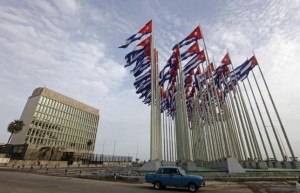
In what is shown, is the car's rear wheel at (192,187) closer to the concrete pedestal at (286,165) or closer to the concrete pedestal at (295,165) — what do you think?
the concrete pedestal at (295,165)

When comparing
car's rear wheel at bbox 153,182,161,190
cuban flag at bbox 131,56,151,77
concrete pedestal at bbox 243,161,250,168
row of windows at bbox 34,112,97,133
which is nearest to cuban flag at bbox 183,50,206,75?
cuban flag at bbox 131,56,151,77

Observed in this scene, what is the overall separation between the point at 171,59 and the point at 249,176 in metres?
21.5

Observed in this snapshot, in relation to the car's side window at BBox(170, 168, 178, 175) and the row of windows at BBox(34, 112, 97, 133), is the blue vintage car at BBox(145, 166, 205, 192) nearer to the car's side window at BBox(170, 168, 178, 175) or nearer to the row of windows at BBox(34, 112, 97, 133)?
the car's side window at BBox(170, 168, 178, 175)

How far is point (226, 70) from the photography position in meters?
37.8

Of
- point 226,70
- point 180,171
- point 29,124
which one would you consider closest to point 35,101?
point 29,124

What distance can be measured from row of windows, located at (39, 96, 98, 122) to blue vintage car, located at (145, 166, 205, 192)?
87.3 meters

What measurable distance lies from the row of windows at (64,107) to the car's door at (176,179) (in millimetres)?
88159

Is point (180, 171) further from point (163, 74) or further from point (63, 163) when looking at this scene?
point (63, 163)

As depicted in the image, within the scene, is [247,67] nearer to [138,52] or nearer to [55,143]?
[138,52]

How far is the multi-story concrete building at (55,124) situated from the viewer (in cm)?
8412

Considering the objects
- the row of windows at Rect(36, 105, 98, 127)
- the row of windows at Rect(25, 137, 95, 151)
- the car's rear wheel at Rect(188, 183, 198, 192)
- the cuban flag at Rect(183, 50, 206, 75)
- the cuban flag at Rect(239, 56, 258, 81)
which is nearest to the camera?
the car's rear wheel at Rect(188, 183, 198, 192)

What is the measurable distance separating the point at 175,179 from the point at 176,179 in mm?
78

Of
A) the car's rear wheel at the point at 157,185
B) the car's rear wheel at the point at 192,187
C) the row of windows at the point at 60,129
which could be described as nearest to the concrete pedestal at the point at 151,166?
the car's rear wheel at the point at 157,185

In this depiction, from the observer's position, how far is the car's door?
14.0m
